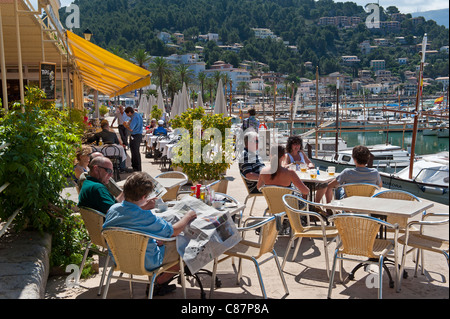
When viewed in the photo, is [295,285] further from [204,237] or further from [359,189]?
[359,189]

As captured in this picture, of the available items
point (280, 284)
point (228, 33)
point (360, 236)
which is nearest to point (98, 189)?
point (280, 284)

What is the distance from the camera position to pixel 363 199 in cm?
435

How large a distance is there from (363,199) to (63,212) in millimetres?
2838

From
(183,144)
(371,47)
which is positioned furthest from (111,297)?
(371,47)

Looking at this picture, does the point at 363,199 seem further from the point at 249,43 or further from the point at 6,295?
the point at 249,43

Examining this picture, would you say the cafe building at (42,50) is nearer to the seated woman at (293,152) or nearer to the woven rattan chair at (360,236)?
the woven rattan chair at (360,236)

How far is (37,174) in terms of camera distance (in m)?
3.74

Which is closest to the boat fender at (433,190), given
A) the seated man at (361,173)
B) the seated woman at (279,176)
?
the seated man at (361,173)

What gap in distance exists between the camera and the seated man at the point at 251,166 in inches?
242

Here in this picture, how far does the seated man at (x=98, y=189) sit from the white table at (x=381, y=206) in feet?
6.16

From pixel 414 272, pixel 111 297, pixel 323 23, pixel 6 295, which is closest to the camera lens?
pixel 6 295

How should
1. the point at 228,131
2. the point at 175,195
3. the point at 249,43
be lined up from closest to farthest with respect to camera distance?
the point at 175,195
the point at 228,131
the point at 249,43

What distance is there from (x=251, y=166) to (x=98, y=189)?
9.19 ft
